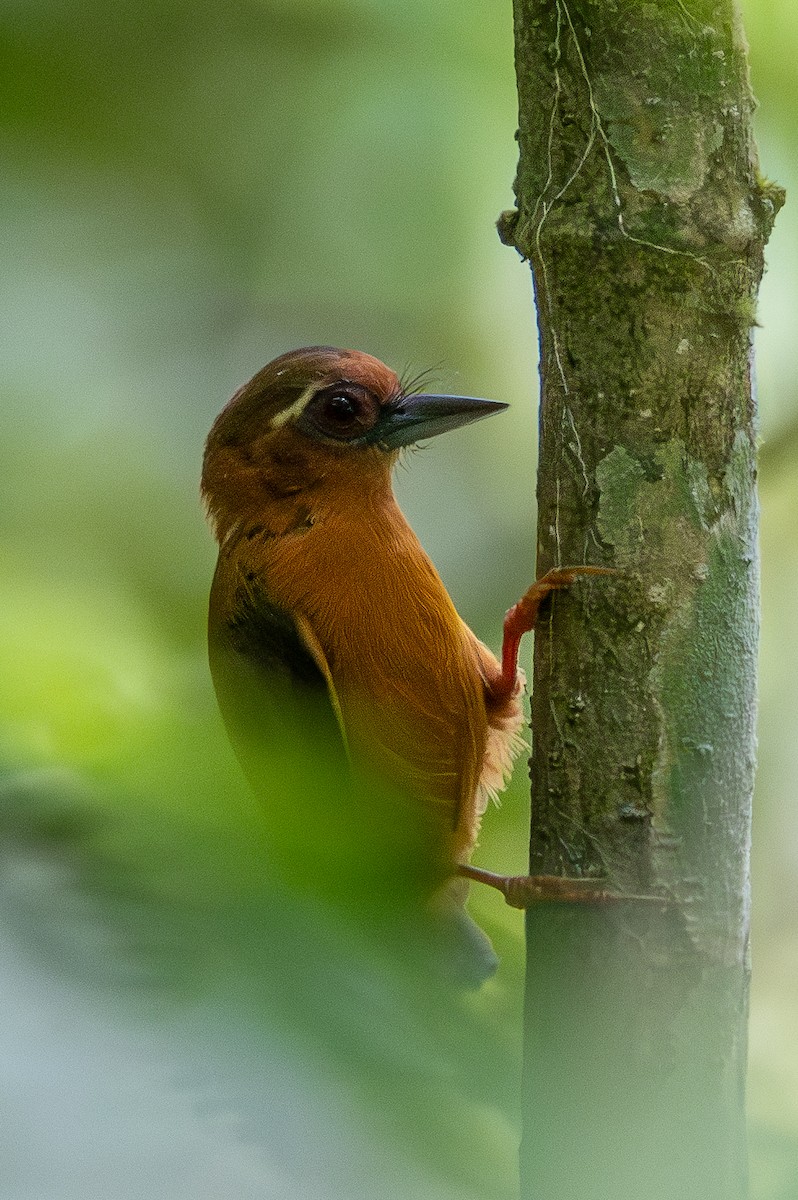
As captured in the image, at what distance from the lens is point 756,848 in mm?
2512

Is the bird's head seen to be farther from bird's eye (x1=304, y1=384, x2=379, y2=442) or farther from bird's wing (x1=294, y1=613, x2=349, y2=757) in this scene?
bird's wing (x1=294, y1=613, x2=349, y2=757)

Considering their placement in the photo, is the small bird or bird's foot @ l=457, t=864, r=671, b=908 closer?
bird's foot @ l=457, t=864, r=671, b=908

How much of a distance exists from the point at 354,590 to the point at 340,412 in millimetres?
629

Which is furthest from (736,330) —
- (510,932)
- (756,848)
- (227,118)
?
(510,932)

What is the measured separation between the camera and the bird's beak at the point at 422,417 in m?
3.66

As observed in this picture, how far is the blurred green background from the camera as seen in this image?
586 millimetres

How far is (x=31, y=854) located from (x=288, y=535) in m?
3.14

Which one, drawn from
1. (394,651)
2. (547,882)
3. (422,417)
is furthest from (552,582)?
(422,417)

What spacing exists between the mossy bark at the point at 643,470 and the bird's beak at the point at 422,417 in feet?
4.05

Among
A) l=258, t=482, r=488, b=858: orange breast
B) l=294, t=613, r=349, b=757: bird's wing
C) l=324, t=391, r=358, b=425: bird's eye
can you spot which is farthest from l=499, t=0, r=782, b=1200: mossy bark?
l=324, t=391, r=358, b=425: bird's eye

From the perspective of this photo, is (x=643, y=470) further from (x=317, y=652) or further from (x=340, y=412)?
(x=340, y=412)

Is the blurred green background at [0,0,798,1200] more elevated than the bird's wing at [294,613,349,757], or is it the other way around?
the bird's wing at [294,613,349,757]

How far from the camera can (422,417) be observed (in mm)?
3771

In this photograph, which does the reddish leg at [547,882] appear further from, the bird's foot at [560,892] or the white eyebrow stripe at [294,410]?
the white eyebrow stripe at [294,410]
